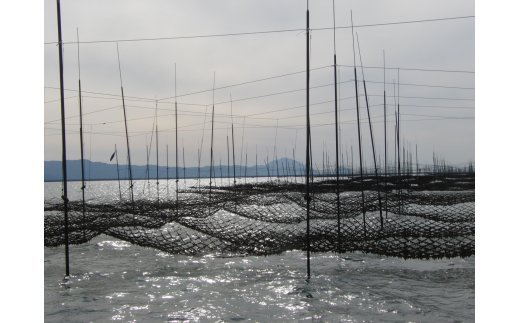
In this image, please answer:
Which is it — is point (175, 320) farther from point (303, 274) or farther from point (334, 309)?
point (303, 274)

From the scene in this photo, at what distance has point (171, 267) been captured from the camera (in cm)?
1076

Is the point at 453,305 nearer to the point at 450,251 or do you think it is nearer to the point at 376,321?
the point at 376,321

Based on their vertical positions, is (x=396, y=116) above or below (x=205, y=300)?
above

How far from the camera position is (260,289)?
28.2 feet

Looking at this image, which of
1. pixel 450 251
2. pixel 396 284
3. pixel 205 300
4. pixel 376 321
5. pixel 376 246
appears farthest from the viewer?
pixel 376 246

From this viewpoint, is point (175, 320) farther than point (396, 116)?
No

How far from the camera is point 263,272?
395 inches

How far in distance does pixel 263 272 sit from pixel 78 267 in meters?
5.10

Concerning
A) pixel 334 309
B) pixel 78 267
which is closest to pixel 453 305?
pixel 334 309

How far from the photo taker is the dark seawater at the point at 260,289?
23.4ft

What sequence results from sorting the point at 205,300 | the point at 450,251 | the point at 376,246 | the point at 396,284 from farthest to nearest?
1. the point at 376,246
2. the point at 450,251
3. the point at 396,284
4. the point at 205,300

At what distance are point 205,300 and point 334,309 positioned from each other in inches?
98.2

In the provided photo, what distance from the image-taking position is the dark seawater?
7.13 m

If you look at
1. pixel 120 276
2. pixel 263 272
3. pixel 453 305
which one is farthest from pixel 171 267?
pixel 453 305
